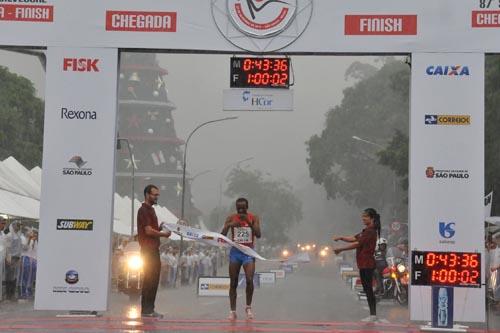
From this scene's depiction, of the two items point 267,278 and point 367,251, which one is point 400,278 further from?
point 267,278

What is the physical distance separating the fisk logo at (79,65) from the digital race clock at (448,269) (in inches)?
252

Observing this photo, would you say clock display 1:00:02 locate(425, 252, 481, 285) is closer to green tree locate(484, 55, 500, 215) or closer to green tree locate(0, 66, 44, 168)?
green tree locate(484, 55, 500, 215)

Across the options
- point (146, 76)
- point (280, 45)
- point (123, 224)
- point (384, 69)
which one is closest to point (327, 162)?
point (384, 69)

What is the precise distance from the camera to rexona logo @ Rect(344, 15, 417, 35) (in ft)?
49.9

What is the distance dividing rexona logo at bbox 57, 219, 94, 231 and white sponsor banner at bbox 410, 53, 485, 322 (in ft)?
17.8

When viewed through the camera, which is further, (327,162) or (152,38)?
(327,162)

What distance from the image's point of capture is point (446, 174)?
15.0 metres

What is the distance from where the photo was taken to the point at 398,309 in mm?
20453

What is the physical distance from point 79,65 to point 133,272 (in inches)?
323

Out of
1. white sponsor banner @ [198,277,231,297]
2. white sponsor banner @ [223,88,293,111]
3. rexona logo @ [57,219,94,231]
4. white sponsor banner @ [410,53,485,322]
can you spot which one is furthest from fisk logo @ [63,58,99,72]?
white sponsor banner @ [198,277,231,297]

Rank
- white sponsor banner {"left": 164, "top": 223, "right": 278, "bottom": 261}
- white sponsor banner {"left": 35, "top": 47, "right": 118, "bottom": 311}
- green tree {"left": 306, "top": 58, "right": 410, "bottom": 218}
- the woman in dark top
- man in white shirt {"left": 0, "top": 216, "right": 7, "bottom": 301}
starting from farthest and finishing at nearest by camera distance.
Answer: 1. green tree {"left": 306, "top": 58, "right": 410, "bottom": 218}
2. man in white shirt {"left": 0, "top": 216, "right": 7, "bottom": 301}
3. white sponsor banner {"left": 35, "top": 47, "right": 118, "bottom": 311}
4. the woman in dark top
5. white sponsor banner {"left": 164, "top": 223, "right": 278, "bottom": 261}

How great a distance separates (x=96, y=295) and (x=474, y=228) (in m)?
6.44

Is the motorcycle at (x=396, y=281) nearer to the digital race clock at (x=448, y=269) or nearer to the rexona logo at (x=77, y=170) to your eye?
the digital race clock at (x=448, y=269)

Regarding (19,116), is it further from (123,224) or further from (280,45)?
(280,45)
